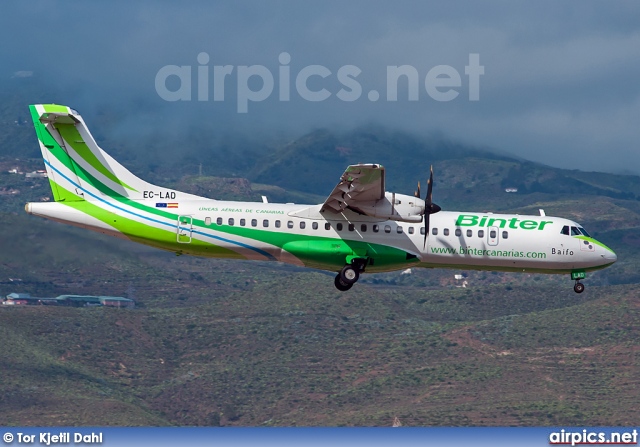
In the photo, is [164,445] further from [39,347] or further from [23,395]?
[39,347]

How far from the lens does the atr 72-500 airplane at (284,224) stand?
61219 millimetres

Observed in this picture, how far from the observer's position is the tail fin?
6256 centimetres

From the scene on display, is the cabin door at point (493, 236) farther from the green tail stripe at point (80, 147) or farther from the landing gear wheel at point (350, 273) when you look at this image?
the green tail stripe at point (80, 147)

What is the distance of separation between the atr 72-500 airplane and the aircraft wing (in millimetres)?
101

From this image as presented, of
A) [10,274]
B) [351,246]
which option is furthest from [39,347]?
[351,246]

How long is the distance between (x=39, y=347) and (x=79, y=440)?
84046 millimetres

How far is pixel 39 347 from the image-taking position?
136 meters

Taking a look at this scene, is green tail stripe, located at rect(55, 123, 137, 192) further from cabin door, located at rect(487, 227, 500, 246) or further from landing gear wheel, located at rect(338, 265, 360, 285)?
cabin door, located at rect(487, 227, 500, 246)

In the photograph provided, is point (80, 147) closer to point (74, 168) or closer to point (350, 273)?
point (74, 168)

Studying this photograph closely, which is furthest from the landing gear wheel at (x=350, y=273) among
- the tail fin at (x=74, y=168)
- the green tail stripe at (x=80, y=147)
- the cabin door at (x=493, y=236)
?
the green tail stripe at (x=80, y=147)

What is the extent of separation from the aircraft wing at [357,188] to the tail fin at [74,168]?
962 centimetres

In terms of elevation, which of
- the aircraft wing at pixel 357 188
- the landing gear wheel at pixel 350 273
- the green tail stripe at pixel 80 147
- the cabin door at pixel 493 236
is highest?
the green tail stripe at pixel 80 147

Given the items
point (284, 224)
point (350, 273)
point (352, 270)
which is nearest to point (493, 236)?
point (352, 270)

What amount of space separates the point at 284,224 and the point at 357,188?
Result: 15.4 feet
